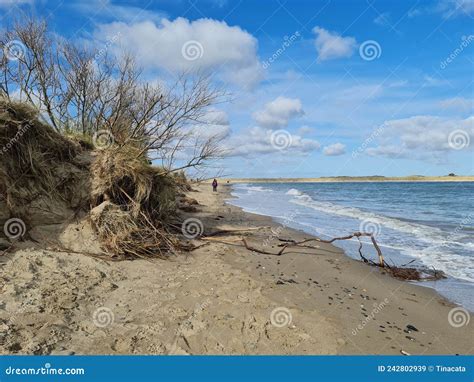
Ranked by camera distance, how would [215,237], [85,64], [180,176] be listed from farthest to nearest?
[85,64], [180,176], [215,237]

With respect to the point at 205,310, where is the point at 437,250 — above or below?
above

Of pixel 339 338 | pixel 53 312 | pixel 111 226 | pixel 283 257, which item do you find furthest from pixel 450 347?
pixel 111 226

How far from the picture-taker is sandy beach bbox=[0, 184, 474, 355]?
370 centimetres

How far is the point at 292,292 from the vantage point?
5574 mm

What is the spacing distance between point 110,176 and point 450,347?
6.61 m

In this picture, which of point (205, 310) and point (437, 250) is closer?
point (205, 310)

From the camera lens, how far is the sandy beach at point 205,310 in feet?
12.1

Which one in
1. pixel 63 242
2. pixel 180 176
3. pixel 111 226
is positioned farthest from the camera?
pixel 180 176

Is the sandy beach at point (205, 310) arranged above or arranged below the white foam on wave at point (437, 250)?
below

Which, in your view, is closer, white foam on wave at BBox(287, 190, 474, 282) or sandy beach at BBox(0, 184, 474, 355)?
sandy beach at BBox(0, 184, 474, 355)

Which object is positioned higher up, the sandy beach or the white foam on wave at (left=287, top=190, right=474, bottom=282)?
the white foam on wave at (left=287, top=190, right=474, bottom=282)

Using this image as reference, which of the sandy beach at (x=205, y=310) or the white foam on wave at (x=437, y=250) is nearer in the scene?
the sandy beach at (x=205, y=310)

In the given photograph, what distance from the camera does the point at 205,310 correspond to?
4504 millimetres

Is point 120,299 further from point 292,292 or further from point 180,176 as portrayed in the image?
point 180,176
